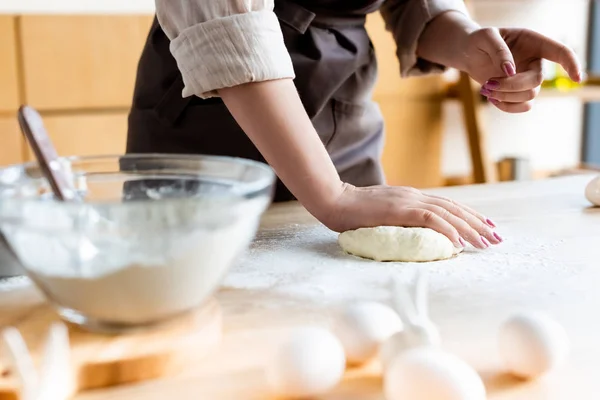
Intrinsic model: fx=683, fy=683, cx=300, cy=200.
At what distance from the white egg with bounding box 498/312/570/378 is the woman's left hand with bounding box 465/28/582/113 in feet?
1.66

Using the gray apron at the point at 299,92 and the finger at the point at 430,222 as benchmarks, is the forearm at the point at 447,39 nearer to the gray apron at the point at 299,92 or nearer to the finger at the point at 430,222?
the gray apron at the point at 299,92

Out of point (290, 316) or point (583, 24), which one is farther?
point (583, 24)

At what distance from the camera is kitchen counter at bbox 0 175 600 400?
15.4 inches

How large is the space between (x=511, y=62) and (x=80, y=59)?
4.77 feet

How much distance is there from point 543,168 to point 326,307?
2486 mm

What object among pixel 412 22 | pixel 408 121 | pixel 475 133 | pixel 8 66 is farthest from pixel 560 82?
pixel 8 66

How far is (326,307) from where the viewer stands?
1.72 ft

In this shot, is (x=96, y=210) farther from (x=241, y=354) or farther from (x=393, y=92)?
(x=393, y=92)

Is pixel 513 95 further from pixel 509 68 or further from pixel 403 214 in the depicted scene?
pixel 403 214

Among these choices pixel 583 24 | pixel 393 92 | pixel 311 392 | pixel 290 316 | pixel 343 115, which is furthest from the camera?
pixel 583 24

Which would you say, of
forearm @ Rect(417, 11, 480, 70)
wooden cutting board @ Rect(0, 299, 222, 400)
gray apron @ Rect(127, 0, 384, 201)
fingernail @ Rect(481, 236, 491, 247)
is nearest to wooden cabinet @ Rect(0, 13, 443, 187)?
gray apron @ Rect(127, 0, 384, 201)

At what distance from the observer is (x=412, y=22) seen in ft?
3.43

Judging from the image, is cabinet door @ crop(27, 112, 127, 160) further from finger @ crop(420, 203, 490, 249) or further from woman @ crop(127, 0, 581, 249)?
finger @ crop(420, 203, 490, 249)

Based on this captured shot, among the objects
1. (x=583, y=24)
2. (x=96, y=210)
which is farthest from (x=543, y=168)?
(x=96, y=210)
